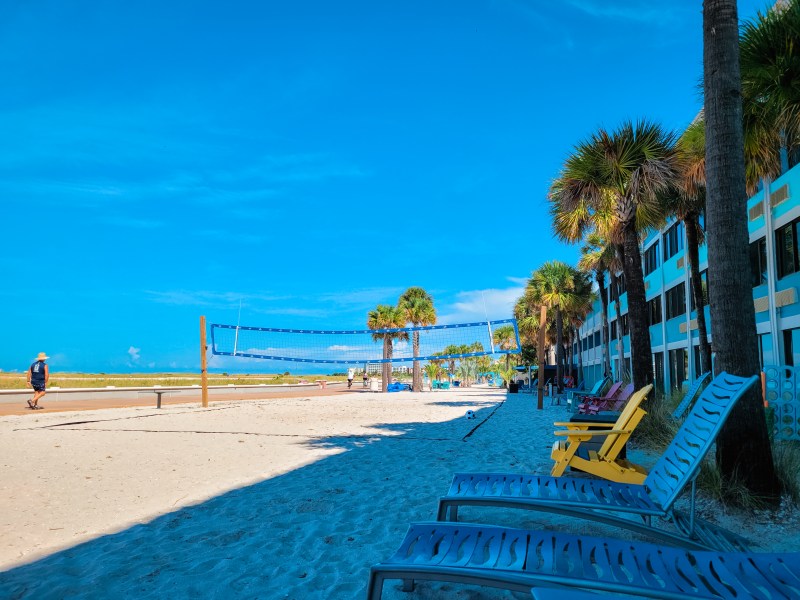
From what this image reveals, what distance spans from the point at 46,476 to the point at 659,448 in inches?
332

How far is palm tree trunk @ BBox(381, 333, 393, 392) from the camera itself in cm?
4454

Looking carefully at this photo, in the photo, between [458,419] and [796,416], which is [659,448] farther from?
[458,419]

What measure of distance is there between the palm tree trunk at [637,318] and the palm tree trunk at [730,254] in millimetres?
6422

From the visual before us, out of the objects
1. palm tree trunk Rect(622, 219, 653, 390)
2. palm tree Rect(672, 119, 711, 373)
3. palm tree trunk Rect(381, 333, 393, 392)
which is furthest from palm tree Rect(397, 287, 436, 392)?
palm tree trunk Rect(622, 219, 653, 390)

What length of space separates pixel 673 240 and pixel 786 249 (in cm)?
1138

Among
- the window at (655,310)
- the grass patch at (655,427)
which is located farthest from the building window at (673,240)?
the grass patch at (655,427)

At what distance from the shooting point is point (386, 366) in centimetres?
A: 4528

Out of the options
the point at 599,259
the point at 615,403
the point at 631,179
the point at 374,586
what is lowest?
the point at 615,403

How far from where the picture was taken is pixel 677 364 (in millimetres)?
25922

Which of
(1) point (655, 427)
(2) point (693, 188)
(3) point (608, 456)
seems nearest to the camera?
(3) point (608, 456)

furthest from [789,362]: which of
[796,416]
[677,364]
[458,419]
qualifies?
[677,364]

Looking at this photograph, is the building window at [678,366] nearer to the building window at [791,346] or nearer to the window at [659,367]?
the window at [659,367]

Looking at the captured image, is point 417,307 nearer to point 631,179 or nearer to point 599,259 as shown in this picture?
point 599,259

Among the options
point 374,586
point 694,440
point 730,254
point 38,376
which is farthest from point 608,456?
point 38,376
